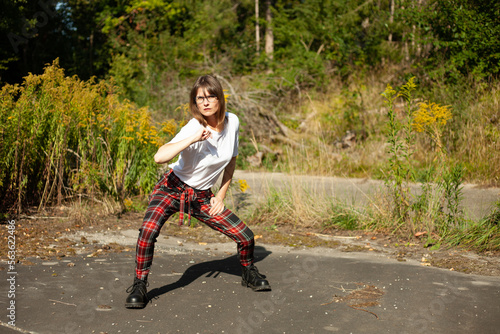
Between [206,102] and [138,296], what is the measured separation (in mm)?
1499

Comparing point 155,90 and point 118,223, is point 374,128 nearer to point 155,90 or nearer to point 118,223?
point 155,90

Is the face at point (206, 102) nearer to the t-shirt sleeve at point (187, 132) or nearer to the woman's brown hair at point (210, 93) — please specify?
the woman's brown hair at point (210, 93)

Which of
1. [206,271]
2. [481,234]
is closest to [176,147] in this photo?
[206,271]

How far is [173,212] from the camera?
4.02m

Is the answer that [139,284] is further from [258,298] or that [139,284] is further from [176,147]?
[176,147]

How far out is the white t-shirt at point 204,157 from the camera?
3881 mm

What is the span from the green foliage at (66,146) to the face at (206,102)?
8.86 feet

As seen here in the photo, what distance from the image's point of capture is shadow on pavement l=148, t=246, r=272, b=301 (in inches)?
163

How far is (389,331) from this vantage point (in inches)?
130

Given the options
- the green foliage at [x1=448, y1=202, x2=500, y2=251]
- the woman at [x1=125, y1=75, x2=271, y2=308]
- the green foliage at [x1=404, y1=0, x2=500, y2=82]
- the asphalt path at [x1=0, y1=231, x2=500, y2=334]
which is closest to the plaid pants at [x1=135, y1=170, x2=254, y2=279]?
the woman at [x1=125, y1=75, x2=271, y2=308]

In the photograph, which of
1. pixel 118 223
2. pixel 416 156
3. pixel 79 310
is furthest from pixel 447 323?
pixel 416 156

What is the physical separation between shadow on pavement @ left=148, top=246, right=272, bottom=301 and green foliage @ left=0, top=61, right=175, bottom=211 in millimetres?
2073

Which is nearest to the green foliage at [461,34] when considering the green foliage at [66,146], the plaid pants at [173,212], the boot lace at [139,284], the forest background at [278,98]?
the forest background at [278,98]

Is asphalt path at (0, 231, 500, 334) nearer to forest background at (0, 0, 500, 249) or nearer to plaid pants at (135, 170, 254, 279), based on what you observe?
plaid pants at (135, 170, 254, 279)
